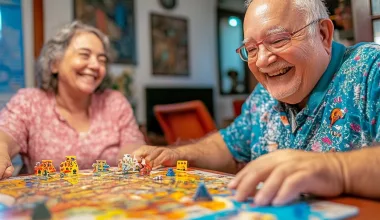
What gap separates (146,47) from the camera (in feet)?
17.9

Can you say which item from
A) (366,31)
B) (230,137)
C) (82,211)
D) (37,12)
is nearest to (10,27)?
(37,12)

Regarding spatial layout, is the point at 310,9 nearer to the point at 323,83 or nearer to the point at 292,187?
the point at 323,83

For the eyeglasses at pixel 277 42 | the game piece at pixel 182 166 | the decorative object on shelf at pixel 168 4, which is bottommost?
the game piece at pixel 182 166

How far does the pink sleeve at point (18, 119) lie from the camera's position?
1.76 m

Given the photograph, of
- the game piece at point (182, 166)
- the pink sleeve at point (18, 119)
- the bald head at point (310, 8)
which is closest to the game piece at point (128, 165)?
the game piece at point (182, 166)

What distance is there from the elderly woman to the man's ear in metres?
1.00

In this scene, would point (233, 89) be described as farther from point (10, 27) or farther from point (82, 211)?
point (82, 211)

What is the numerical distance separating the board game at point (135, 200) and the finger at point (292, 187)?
0.02 m

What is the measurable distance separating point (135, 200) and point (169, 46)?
16.8 feet

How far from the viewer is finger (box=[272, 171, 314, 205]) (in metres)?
0.69

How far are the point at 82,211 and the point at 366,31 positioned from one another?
145 centimetres

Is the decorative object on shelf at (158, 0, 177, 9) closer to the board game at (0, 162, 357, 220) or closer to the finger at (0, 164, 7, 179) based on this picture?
the finger at (0, 164, 7, 179)

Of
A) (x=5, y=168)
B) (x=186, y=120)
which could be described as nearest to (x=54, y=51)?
(x=5, y=168)

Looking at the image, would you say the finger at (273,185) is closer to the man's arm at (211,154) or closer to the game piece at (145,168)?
the game piece at (145,168)
